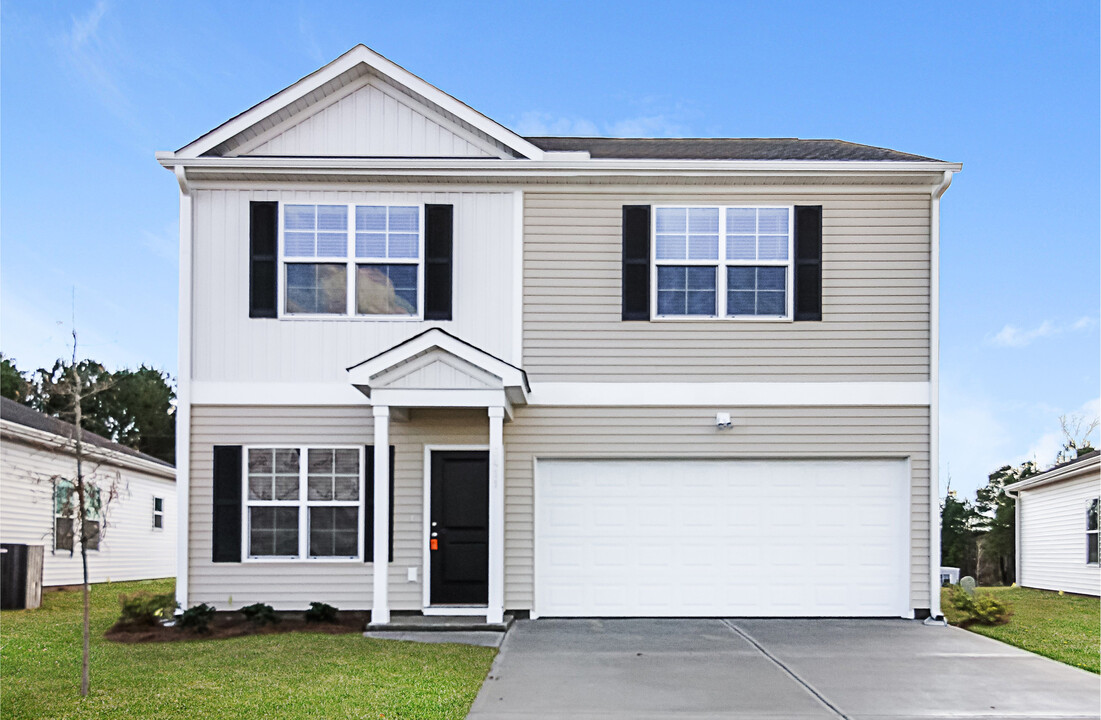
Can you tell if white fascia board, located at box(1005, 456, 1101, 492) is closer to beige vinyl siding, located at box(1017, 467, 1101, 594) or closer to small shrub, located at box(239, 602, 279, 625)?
beige vinyl siding, located at box(1017, 467, 1101, 594)

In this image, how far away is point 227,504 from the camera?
11.5 metres

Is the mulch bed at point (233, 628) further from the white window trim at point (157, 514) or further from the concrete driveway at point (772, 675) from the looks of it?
the white window trim at point (157, 514)

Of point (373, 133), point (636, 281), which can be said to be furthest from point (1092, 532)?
point (373, 133)

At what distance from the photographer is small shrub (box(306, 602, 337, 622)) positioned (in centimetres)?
1092

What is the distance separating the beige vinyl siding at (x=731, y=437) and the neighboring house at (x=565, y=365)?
3 centimetres

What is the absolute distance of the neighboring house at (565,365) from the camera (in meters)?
11.5

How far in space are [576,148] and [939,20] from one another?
20.7ft

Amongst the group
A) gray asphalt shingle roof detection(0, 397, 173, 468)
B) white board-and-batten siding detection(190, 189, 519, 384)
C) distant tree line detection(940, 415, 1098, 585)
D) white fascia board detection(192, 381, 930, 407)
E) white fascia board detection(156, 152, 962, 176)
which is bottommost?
distant tree line detection(940, 415, 1098, 585)

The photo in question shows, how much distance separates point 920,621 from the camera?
1144 cm

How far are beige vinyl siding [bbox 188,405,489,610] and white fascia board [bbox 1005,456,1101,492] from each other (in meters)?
12.3

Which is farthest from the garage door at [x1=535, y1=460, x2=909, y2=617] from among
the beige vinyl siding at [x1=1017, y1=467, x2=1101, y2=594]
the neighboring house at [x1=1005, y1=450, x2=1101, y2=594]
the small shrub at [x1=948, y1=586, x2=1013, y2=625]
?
the beige vinyl siding at [x1=1017, y1=467, x2=1101, y2=594]

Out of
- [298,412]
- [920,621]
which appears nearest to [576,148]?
[298,412]

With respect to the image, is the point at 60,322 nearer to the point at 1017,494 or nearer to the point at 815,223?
the point at 815,223

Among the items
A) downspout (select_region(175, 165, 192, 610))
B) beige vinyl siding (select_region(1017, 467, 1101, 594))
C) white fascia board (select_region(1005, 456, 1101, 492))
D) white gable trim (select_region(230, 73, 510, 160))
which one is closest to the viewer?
downspout (select_region(175, 165, 192, 610))
